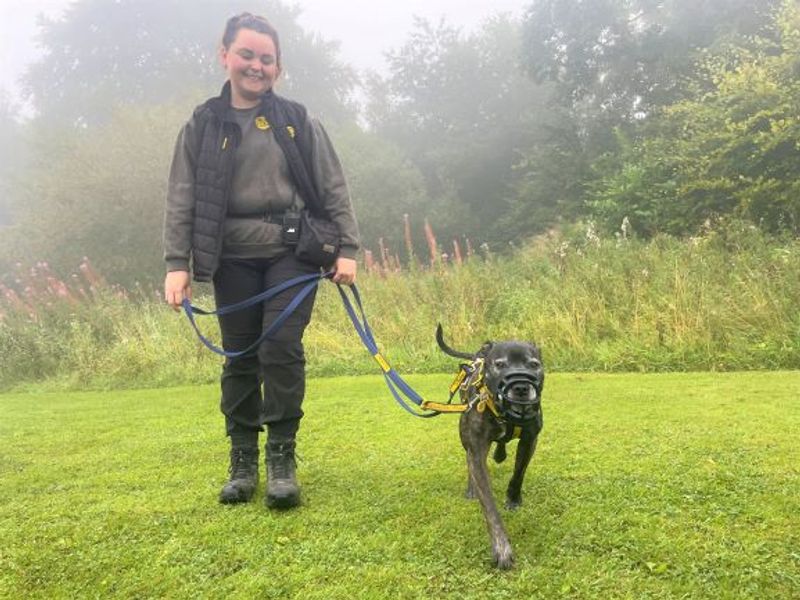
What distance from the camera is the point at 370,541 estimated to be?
227 centimetres

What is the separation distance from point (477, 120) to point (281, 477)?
27052mm

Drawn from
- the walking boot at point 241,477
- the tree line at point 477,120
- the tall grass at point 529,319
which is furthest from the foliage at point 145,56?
the walking boot at point 241,477

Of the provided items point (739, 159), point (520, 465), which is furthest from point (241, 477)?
point (739, 159)

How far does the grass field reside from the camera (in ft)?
6.52

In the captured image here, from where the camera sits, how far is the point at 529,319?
6719 mm

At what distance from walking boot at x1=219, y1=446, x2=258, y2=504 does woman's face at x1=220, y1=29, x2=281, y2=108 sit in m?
1.56

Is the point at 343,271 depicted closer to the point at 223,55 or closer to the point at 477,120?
the point at 223,55

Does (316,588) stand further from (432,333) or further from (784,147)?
(784,147)

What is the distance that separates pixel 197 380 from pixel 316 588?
17.2ft

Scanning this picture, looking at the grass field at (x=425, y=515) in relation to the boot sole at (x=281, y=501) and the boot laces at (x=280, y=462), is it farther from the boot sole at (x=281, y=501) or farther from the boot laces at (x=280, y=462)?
the boot laces at (x=280, y=462)

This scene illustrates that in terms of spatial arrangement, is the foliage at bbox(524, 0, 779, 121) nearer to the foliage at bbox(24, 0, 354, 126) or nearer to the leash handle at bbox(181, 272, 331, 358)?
the foliage at bbox(24, 0, 354, 126)

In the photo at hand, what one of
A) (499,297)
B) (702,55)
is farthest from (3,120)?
(499,297)

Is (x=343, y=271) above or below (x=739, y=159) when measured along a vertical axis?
below

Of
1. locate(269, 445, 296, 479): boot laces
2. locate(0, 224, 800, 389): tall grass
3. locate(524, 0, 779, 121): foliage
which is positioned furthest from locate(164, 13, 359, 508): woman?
locate(524, 0, 779, 121): foliage
